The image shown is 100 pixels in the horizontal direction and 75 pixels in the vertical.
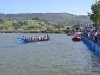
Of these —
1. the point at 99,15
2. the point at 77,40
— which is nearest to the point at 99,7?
the point at 99,15

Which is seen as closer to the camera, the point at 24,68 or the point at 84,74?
the point at 84,74

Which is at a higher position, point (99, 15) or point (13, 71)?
point (99, 15)

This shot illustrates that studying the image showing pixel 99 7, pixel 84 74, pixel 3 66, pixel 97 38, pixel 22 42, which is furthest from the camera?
pixel 99 7

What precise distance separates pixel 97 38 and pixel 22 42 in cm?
2476

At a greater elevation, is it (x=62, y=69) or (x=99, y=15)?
(x=99, y=15)

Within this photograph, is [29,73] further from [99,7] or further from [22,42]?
[99,7]

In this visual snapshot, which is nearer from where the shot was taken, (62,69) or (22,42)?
(62,69)

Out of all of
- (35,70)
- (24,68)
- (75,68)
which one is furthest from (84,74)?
(24,68)

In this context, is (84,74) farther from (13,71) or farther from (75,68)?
(13,71)

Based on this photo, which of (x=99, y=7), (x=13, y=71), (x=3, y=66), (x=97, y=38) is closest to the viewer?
(x=13, y=71)

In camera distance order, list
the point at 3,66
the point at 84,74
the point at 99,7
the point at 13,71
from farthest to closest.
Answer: the point at 99,7
the point at 3,66
the point at 13,71
the point at 84,74

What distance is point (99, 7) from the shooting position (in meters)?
65.4

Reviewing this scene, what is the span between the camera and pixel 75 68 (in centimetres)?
2319

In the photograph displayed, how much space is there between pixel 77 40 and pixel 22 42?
17.7 m
